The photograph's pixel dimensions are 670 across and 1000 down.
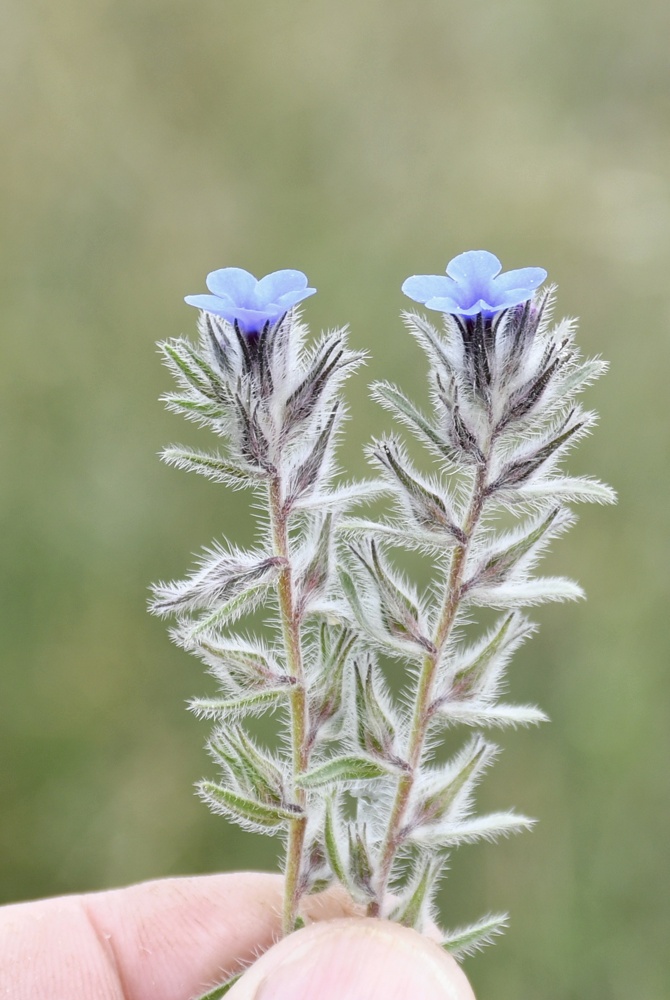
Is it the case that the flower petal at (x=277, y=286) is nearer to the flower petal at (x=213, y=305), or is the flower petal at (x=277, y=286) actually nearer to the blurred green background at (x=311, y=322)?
the flower petal at (x=213, y=305)

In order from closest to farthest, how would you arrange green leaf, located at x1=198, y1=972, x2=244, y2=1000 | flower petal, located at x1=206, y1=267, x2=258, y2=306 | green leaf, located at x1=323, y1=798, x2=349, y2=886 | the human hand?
flower petal, located at x1=206, y1=267, x2=258, y2=306, green leaf, located at x1=323, y1=798, x2=349, y2=886, green leaf, located at x1=198, y1=972, x2=244, y2=1000, the human hand

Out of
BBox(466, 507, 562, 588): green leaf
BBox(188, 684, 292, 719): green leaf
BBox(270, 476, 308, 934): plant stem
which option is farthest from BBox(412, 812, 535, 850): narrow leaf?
BBox(466, 507, 562, 588): green leaf

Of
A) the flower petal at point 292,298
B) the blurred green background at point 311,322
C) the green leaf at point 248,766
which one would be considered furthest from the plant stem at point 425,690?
the blurred green background at point 311,322

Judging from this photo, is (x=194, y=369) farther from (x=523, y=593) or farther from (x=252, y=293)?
(x=523, y=593)

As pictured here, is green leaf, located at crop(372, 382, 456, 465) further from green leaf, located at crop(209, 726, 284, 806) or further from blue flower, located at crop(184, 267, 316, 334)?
green leaf, located at crop(209, 726, 284, 806)

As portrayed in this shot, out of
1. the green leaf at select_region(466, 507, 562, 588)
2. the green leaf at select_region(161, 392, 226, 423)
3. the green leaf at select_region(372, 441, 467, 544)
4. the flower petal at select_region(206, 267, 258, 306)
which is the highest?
the flower petal at select_region(206, 267, 258, 306)

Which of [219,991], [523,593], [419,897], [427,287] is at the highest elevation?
[427,287]

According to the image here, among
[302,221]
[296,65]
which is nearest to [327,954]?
[302,221]

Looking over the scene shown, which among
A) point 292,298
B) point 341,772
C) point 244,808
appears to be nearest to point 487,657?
point 341,772

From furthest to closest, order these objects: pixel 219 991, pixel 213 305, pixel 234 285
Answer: pixel 219 991 < pixel 234 285 < pixel 213 305
